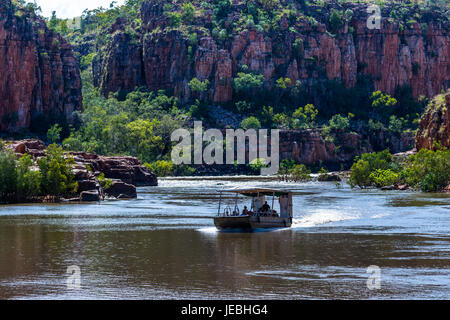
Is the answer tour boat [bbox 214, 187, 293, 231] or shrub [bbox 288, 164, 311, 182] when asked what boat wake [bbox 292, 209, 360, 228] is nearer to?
tour boat [bbox 214, 187, 293, 231]

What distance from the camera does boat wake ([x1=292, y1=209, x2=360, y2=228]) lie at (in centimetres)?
5312

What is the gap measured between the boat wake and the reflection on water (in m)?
0.08

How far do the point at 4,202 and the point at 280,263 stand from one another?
44097 mm

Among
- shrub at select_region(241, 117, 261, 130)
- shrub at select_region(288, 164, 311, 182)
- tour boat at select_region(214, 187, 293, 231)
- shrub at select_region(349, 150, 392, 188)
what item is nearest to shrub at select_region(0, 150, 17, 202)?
tour boat at select_region(214, 187, 293, 231)

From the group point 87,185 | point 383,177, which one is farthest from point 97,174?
point 383,177

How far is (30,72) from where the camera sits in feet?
520

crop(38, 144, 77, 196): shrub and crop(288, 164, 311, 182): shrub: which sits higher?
crop(38, 144, 77, 196): shrub

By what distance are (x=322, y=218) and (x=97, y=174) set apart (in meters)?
38.3

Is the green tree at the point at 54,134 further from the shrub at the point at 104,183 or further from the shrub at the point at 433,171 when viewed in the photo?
the shrub at the point at 433,171

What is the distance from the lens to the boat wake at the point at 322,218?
53.1 meters

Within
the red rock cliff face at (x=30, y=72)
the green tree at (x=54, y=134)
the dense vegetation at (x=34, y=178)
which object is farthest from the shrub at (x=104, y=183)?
the red rock cliff face at (x=30, y=72)

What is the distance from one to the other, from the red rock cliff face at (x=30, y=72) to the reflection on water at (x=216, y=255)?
318 ft

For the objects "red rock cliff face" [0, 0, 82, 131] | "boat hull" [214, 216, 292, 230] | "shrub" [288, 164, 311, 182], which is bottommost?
"shrub" [288, 164, 311, 182]
